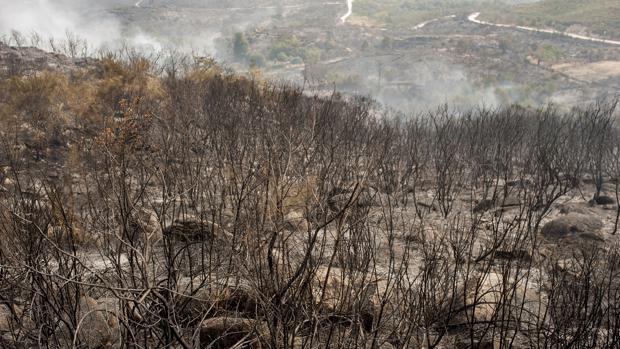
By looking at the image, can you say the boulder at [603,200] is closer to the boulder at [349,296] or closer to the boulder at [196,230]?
the boulder at [349,296]

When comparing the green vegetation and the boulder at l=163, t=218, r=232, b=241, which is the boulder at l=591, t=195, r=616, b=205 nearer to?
the boulder at l=163, t=218, r=232, b=241

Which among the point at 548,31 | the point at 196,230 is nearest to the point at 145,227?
the point at 196,230

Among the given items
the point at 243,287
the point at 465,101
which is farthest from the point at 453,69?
the point at 243,287

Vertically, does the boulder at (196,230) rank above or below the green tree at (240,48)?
above

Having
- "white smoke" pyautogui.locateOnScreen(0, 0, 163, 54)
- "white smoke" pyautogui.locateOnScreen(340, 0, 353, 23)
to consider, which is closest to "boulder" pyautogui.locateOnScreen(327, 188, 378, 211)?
"white smoke" pyautogui.locateOnScreen(0, 0, 163, 54)

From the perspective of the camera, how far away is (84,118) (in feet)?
48.6

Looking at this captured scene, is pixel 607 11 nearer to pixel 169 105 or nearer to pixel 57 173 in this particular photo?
pixel 169 105

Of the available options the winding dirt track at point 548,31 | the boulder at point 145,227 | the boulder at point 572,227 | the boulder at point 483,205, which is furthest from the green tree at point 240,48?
the boulder at point 145,227

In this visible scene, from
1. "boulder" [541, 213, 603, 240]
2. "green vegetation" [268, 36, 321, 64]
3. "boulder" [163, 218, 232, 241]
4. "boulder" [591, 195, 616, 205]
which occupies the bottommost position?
"green vegetation" [268, 36, 321, 64]

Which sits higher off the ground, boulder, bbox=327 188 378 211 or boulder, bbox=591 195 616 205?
boulder, bbox=327 188 378 211

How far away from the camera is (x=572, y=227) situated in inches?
376

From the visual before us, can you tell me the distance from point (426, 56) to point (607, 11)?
23591 mm

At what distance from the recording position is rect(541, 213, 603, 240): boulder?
9.43 metres

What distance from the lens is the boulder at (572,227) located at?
9.43m
